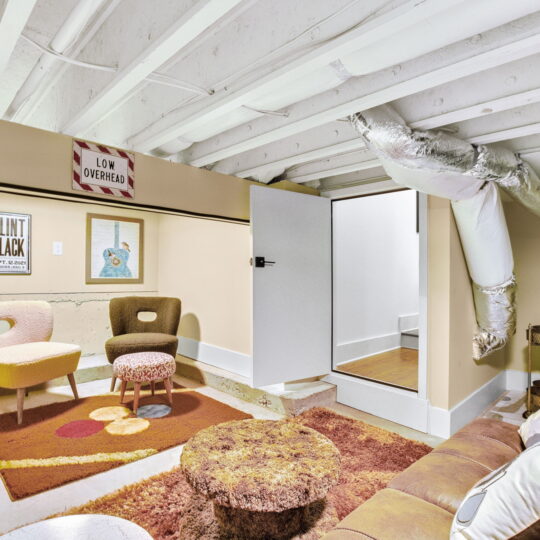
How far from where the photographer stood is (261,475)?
4.55 ft

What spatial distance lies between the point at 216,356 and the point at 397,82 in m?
3.29

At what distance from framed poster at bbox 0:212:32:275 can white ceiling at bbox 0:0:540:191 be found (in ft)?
5.73

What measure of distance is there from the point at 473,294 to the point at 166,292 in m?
3.57

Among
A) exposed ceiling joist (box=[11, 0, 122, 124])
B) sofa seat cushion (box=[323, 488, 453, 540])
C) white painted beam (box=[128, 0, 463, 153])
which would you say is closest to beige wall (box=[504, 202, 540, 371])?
white painted beam (box=[128, 0, 463, 153])

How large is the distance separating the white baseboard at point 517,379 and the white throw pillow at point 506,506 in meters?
3.64

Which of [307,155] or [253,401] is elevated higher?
[307,155]

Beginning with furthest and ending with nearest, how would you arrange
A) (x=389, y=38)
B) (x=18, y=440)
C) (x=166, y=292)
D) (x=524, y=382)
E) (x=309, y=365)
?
(x=166, y=292)
(x=524, y=382)
(x=309, y=365)
(x=18, y=440)
(x=389, y=38)

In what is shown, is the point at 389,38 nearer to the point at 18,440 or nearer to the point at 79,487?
the point at 79,487

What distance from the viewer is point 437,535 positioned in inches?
39.6

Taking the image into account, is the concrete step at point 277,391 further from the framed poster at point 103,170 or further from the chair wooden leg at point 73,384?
the framed poster at point 103,170

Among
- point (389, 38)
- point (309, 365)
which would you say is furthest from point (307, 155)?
point (309, 365)

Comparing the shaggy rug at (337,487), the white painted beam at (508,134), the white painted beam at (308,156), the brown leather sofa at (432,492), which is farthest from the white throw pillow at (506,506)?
the white painted beam at (308,156)

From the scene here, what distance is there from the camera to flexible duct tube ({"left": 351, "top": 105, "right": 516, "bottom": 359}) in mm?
1943

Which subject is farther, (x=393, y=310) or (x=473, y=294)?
(x=393, y=310)
